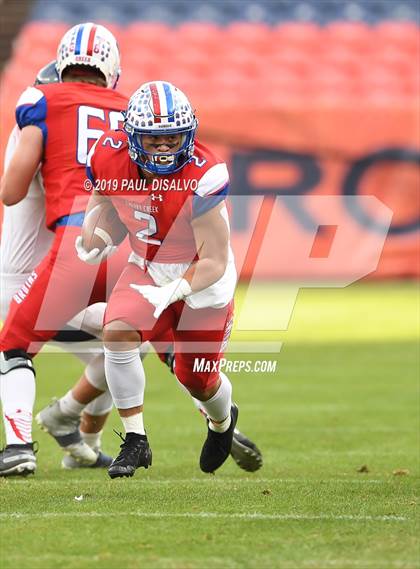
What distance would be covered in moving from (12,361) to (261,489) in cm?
129

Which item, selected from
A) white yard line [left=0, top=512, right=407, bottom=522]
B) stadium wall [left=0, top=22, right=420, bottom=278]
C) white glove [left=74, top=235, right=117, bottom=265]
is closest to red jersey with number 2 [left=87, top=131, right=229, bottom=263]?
white glove [left=74, top=235, right=117, bottom=265]

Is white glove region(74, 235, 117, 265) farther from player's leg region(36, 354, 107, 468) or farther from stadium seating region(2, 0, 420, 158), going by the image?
stadium seating region(2, 0, 420, 158)

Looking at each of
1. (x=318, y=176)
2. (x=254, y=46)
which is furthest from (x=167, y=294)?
(x=254, y=46)

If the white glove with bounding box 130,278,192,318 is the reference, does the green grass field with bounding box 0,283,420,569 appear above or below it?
below

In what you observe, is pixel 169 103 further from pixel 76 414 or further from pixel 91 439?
pixel 91 439

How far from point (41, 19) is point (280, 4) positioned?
12.1 ft

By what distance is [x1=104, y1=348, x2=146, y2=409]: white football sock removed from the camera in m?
4.70

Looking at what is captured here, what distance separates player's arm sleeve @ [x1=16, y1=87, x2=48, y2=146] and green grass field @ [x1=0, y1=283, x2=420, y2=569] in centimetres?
160

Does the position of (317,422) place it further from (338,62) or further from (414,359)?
(338,62)

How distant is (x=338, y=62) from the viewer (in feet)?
55.3

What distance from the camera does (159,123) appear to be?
454cm

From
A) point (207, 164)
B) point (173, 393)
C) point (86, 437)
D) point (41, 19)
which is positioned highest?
point (207, 164)

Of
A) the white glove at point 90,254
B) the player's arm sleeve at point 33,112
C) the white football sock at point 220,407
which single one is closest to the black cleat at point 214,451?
the white football sock at point 220,407

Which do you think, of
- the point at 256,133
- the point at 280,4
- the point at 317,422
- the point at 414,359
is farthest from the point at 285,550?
the point at 280,4
